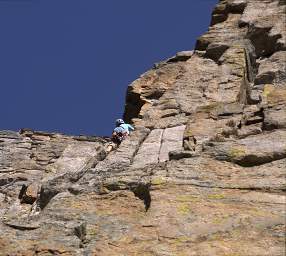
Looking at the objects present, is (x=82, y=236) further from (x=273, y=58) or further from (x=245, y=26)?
(x=245, y=26)

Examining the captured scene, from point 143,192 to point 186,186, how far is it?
97cm

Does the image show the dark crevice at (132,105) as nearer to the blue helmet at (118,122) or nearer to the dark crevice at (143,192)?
the blue helmet at (118,122)

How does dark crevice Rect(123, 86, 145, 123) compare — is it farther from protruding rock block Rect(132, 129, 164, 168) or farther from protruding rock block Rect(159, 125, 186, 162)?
protruding rock block Rect(159, 125, 186, 162)

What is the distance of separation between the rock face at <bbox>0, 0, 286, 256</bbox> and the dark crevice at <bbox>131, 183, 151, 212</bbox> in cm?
3

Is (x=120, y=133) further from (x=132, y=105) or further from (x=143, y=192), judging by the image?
(x=143, y=192)

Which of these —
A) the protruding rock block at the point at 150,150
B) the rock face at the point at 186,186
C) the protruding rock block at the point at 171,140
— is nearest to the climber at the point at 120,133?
the rock face at the point at 186,186

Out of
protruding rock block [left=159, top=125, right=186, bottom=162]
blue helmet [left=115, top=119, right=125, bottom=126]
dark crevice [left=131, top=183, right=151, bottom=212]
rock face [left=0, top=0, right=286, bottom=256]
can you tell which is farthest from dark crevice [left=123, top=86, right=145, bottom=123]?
dark crevice [left=131, top=183, right=151, bottom=212]

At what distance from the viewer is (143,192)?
14.3 meters

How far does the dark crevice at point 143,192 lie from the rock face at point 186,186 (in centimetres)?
3

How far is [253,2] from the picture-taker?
2955cm

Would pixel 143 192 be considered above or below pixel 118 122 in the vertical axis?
below

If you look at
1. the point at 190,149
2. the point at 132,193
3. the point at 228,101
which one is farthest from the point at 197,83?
the point at 132,193

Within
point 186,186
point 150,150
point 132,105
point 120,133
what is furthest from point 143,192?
point 132,105

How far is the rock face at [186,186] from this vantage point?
40.3ft
